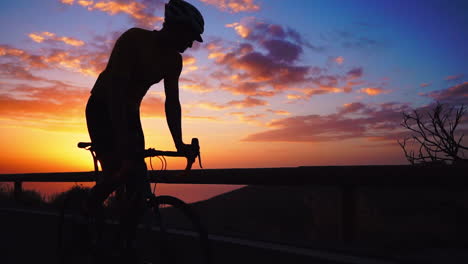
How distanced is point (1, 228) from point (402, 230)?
6370mm

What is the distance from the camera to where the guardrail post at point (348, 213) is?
4492 mm

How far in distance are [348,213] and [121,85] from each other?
103 inches

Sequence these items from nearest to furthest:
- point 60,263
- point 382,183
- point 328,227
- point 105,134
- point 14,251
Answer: point 105,134 < point 382,183 < point 60,263 < point 328,227 < point 14,251

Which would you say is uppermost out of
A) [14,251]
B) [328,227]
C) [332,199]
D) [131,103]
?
[131,103]

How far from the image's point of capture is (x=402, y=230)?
16.2 feet

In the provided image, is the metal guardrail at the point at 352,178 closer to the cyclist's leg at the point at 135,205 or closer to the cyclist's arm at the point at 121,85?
the cyclist's leg at the point at 135,205

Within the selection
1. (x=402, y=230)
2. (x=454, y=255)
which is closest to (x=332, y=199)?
(x=402, y=230)

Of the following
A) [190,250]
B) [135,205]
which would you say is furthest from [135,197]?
[190,250]

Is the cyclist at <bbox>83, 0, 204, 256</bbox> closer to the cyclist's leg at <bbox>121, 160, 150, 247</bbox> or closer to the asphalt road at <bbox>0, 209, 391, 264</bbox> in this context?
the cyclist's leg at <bbox>121, 160, 150, 247</bbox>

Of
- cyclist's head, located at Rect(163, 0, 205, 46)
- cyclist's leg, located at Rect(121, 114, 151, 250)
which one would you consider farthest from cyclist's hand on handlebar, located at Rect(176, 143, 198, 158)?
cyclist's head, located at Rect(163, 0, 205, 46)

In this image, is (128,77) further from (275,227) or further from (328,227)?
(275,227)

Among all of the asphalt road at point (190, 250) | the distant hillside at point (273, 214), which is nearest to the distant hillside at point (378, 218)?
the distant hillside at point (273, 214)

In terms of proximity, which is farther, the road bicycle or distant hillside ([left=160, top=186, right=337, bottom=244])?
distant hillside ([left=160, top=186, right=337, bottom=244])

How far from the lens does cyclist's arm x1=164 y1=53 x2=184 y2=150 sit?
3.95 metres
